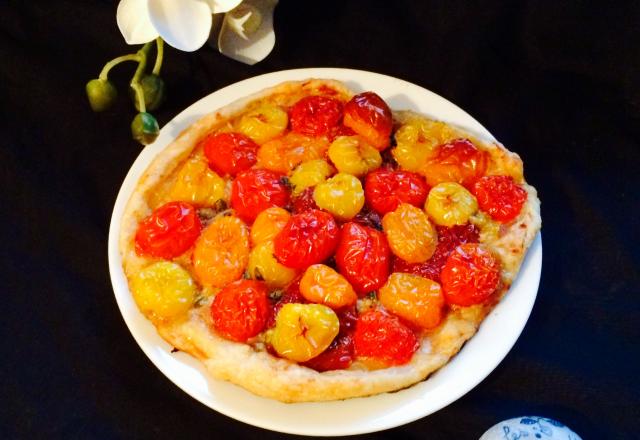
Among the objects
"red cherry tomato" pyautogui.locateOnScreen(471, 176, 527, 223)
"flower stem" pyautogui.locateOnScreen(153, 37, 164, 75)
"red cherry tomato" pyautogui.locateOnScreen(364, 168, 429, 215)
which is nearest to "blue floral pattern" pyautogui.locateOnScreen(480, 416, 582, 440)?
"red cherry tomato" pyautogui.locateOnScreen(471, 176, 527, 223)

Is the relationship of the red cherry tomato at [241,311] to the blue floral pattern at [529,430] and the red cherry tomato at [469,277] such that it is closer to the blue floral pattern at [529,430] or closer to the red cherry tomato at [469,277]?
the red cherry tomato at [469,277]

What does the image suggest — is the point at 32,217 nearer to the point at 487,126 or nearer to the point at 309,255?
the point at 309,255

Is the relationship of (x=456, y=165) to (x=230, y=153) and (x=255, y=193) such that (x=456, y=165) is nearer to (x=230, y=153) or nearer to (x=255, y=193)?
(x=255, y=193)

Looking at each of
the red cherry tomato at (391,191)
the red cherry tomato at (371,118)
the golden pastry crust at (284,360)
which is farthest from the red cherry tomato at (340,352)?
the red cherry tomato at (371,118)

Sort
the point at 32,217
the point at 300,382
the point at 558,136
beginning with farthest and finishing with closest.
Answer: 1. the point at 558,136
2. the point at 32,217
3. the point at 300,382

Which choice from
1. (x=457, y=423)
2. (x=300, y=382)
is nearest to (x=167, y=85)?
(x=300, y=382)

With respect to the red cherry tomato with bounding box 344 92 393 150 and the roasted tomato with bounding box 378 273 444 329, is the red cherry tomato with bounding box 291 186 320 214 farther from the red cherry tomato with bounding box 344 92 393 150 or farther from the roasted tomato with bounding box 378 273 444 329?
the roasted tomato with bounding box 378 273 444 329
